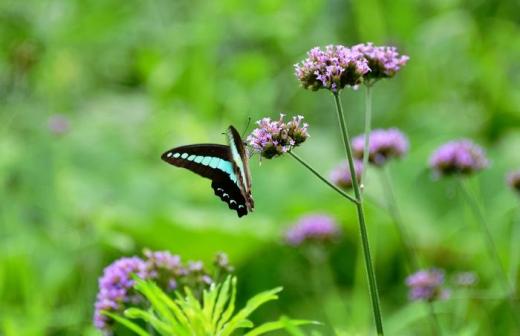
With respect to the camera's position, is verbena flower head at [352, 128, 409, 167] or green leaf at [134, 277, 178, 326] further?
verbena flower head at [352, 128, 409, 167]

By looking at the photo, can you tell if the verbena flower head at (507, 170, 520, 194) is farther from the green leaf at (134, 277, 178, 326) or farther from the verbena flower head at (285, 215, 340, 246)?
the green leaf at (134, 277, 178, 326)

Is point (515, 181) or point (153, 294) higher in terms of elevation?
point (515, 181)

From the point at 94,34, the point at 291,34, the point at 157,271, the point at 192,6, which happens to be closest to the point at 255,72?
the point at 291,34

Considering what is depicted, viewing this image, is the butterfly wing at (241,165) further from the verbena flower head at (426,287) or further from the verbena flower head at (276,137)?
the verbena flower head at (426,287)

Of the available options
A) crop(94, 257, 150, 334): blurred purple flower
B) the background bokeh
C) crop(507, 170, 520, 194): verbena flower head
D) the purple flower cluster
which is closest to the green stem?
the background bokeh

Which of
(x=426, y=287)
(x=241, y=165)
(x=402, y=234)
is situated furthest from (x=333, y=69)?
(x=402, y=234)

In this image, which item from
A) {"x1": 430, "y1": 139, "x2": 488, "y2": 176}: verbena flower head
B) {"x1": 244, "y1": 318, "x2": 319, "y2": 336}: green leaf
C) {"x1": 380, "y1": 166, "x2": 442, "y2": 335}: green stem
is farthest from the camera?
{"x1": 430, "y1": 139, "x2": 488, "y2": 176}: verbena flower head

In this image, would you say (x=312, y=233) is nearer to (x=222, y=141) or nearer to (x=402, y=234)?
(x=402, y=234)
